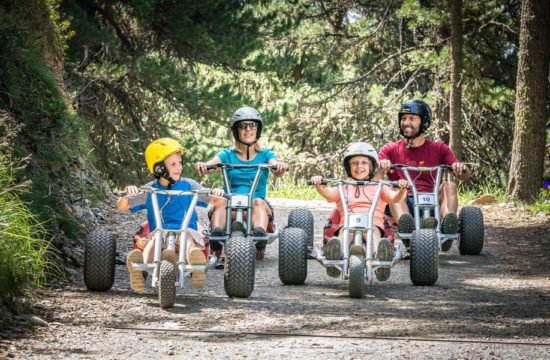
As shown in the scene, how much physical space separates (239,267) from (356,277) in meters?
0.95

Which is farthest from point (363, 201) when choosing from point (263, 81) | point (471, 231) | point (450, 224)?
point (263, 81)

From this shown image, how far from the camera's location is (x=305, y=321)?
6.62m

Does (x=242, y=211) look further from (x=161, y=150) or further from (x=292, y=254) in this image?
(x=161, y=150)

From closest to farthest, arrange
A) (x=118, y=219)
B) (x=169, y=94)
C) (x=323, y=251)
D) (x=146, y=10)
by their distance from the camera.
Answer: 1. (x=323, y=251)
2. (x=118, y=219)
3. (x=146, y=10)
4. (x=169, y=94)

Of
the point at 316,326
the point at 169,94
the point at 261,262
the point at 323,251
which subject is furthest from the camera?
the point at 169,94

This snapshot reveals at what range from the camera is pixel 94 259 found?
7598mm

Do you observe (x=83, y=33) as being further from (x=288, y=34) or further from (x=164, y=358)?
(x=164, y=358)

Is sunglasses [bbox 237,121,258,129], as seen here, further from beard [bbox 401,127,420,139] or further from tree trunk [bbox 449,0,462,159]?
tree trunk [bbox 449,0,462,159]

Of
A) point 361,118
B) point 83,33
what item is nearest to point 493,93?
point 361,118

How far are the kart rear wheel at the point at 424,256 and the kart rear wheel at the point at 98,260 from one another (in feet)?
8.57

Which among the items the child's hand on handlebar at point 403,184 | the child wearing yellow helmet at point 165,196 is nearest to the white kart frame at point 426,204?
the child's hand on handlebar at point 403,184

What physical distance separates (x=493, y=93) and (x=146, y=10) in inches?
282

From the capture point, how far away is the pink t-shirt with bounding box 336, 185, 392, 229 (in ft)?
28.2

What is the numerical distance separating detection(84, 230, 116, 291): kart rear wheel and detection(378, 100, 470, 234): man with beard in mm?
3467
